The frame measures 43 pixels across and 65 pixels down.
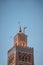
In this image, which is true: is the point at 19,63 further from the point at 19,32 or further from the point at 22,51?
the point at 19,32

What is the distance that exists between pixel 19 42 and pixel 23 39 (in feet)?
1.56

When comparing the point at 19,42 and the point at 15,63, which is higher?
the point at 19,42

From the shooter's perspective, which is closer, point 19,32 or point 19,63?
point 19,63

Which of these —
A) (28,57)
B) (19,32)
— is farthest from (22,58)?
(19,32)

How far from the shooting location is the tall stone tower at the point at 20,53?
27.8 metres

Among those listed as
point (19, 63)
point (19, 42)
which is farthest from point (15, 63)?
point (19, 42)

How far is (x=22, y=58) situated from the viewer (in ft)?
91.9

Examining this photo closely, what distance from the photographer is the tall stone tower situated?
27750 mm

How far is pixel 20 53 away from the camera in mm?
27938

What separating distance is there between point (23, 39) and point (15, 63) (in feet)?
8.23

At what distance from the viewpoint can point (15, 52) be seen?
27.8 m

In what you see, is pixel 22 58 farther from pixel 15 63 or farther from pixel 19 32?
pixel 19 32

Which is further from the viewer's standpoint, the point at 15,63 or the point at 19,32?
the point at 19,32

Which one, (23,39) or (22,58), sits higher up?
(23,39)
